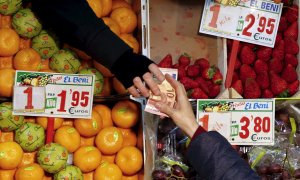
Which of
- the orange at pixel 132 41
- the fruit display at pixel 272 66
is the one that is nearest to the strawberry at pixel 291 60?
the fruit display at pixel 272 66

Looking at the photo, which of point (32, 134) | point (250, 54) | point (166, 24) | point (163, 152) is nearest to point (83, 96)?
point (32, 134)

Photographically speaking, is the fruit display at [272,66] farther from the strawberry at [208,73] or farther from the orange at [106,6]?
the orange at [106,6]

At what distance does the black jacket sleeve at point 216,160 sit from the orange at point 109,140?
0.51 meters

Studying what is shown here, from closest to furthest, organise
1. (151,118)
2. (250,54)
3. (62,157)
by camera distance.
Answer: (62,157)
(151,118)
(250,54)

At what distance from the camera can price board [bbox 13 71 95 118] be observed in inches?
87.4

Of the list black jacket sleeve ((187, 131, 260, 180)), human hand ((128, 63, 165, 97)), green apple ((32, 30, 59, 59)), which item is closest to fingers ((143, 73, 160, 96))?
human hand ((128, 63, 165, 97))

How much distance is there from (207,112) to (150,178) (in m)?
0.38

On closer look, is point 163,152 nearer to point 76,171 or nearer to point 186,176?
point 186,176

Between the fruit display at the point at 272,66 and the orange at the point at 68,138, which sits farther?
the fruit display at the point at 272,66

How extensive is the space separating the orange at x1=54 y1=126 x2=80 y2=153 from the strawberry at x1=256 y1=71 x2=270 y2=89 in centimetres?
89

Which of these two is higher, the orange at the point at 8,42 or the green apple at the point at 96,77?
the orange at the point at 8,42

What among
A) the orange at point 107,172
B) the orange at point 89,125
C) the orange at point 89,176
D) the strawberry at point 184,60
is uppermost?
the strawberry at point 184,60

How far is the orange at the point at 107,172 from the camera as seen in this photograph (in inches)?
87.4

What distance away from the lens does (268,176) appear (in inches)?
89.4
